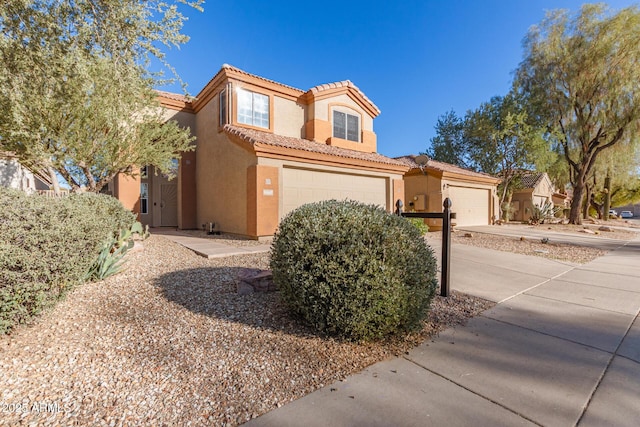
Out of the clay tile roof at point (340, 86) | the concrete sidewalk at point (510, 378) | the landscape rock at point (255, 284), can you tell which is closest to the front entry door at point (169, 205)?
the clay tile roof at point (340, 86)

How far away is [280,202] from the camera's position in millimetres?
9867

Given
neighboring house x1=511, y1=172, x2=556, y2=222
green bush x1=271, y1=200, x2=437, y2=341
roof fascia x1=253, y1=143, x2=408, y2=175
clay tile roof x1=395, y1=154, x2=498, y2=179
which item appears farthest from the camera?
neighboring house x1=511, y1=172, x2=556, y2=222

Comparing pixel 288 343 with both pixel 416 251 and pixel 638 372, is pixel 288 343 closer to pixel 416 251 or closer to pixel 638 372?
pixel 416 251

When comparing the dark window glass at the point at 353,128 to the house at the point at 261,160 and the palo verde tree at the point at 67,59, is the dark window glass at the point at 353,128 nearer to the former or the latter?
the house at the point at 261,160

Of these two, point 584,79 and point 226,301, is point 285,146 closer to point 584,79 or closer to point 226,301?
point 226,301

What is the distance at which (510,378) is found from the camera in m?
2.50

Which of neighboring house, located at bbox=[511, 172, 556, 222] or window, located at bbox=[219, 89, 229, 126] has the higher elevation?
window, located at bbox=[219, 89, 229, 126]

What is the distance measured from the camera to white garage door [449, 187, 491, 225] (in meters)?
16.5

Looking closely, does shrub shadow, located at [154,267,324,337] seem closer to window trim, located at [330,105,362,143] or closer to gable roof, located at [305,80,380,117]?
gable roof, located at [305,80,380,117]

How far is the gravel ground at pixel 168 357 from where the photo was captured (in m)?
2.08

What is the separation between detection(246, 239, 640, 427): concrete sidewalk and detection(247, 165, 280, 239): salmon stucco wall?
6870 mm

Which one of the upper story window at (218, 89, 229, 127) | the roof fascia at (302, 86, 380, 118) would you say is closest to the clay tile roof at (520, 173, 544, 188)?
the roof fascia at (302, 86, 380, 118)

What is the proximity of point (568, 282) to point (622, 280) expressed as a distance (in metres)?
1.15

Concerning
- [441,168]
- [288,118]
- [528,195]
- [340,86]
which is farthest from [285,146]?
[528,195]
